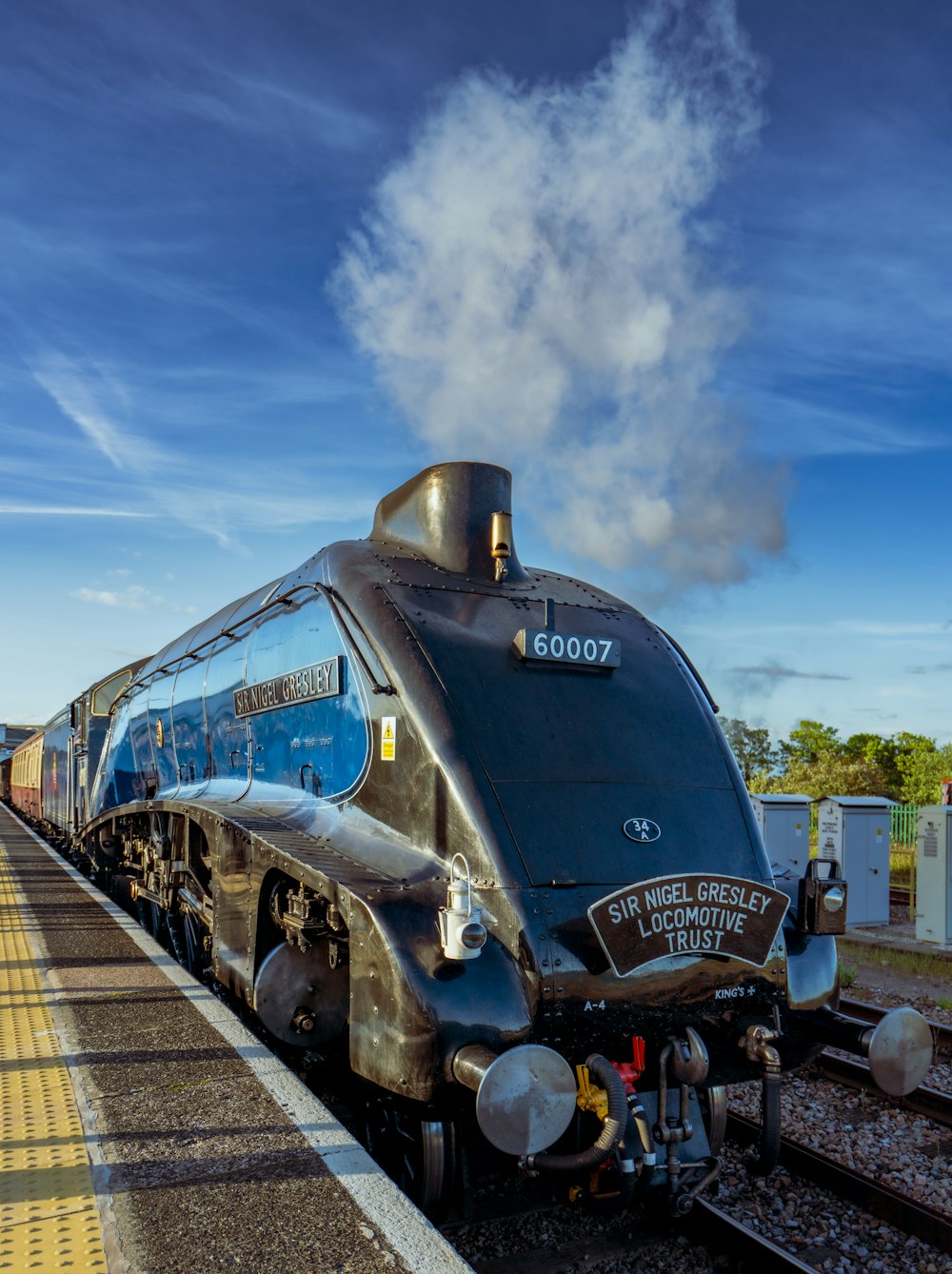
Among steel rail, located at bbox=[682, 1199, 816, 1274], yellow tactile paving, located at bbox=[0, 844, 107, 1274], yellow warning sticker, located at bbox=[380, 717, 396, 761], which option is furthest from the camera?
yellow warning sticker, located at bbox=[380, 717, 396, 761]

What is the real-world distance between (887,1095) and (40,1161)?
4434mm

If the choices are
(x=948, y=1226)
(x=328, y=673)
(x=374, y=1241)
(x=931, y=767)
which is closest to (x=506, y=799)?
(x=328, y=673)

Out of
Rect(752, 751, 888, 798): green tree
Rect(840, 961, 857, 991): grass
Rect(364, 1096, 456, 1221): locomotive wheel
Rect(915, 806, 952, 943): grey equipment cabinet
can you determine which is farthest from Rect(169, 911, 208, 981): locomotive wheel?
Rect(752, 751, 888, 798): green tree

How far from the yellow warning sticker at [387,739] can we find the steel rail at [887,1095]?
3369 millimetres

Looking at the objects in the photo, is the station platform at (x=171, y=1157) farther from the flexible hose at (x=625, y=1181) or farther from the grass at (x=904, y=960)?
the grass at (x=904, y=960)

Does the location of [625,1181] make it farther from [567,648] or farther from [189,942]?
[189,942]

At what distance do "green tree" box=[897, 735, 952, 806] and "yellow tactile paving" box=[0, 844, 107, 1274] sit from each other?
32.5m

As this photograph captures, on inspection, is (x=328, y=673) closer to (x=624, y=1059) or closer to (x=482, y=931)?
(x=482, y=931)

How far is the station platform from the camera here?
2.75 metres

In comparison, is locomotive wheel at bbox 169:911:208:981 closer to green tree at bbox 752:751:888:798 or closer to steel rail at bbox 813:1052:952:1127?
steel rail at bbox 813:1052:952:1127

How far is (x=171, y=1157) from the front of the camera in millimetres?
3316

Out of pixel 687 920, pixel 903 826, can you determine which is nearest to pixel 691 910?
pixel 687 920

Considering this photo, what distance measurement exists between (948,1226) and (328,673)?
12.2 feet

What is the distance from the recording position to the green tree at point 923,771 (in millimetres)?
33969
